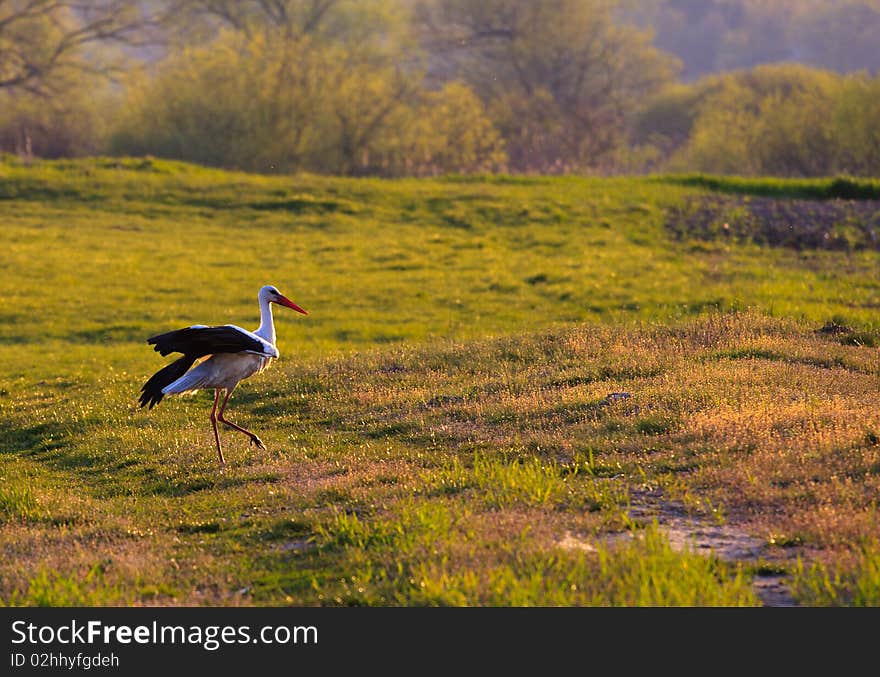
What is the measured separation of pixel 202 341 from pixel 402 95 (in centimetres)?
3827

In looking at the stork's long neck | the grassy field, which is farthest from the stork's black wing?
the grassy field

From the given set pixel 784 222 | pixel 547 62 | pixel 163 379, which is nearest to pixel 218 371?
pixel 163 379

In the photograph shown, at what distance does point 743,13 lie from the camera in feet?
391

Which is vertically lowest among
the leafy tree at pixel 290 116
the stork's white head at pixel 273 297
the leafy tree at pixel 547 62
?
the stork's white head at pixel 273 297

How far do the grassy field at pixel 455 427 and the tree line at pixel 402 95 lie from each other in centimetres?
1695

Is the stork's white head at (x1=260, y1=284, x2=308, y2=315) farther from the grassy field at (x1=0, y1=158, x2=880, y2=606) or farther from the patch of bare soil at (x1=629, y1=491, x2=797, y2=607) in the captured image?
the patch of bare soil at (x1=629, y1=491, x2=797, y2=607)

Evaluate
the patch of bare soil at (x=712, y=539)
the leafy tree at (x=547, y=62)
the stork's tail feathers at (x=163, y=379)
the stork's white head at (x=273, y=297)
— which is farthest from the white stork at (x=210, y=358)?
the leafy tree at (x=547, y=62)

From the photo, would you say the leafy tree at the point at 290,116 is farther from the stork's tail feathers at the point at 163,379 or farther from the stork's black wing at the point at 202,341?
the stork's black wing at the point at 202,341

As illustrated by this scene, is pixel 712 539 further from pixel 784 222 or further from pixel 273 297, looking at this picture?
pixel 784 222

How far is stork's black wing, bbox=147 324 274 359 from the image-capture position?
10.8 metres

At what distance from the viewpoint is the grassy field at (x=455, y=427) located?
7430 mm

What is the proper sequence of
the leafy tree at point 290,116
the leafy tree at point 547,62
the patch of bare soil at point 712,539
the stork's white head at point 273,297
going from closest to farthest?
the patch of bare soil at point 712,539, the stork's white head at point 273,297, the leafy tree at point 290,116, the leafy tree at point 547,62

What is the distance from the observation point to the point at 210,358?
11453 millimetres
